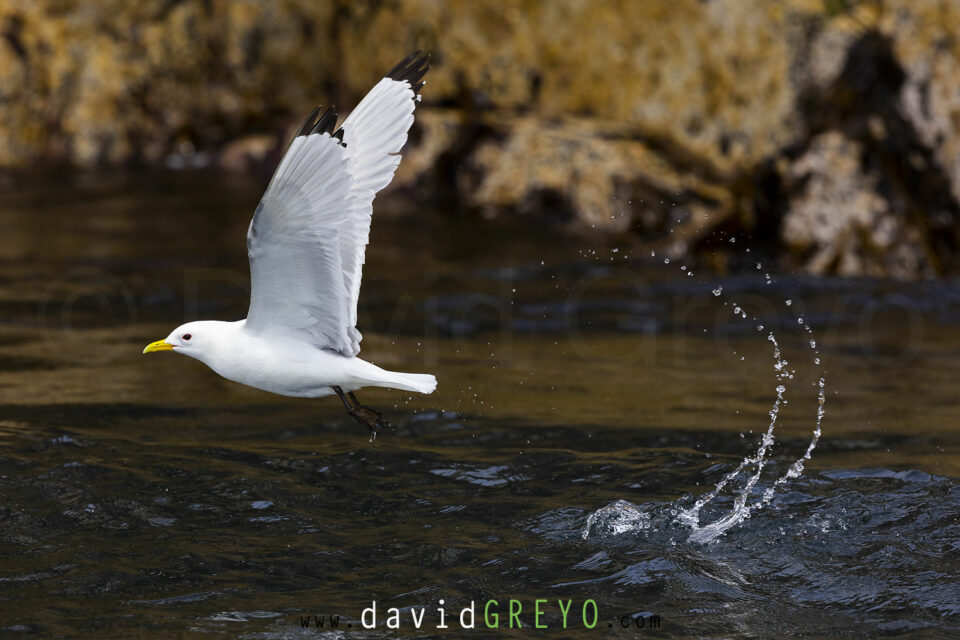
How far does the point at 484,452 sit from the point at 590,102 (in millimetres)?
6953

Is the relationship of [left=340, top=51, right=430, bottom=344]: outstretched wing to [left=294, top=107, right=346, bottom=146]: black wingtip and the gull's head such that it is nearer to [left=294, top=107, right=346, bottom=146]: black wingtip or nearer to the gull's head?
[left=294, top=107, right=346, bottom=146]: black wingtip

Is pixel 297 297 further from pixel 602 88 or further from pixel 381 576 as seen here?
pixel 602 88

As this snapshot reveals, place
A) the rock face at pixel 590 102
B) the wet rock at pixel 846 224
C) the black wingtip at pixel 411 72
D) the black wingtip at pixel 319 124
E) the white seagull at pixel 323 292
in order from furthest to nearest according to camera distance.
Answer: the rock face at pixel 590 102
the wet rock at pixel 846 224
the black wingtip at pixel 411 72
the white seagull at pixel 323 292
the black wingtip at pixel 319 124

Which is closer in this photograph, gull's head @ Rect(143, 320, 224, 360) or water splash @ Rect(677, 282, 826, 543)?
gull's head @ Rect(143, 320, 224, 360)

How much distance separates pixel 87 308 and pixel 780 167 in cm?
623

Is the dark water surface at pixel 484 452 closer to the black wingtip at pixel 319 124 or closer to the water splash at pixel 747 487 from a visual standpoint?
the water splash at pixel 747 487

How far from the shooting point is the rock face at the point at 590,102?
35.3 ft

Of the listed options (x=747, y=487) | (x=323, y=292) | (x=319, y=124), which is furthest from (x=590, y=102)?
(x=319, y=124)

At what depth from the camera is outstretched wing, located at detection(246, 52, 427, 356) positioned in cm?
497

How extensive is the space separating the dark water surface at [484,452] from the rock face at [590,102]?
2.34 ft

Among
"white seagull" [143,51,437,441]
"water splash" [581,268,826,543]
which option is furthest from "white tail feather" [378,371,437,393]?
"water splash" [581,268,826,543]

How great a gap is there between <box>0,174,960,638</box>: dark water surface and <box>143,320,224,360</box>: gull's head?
2.64ft

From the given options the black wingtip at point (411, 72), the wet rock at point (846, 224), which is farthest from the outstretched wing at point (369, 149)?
the wet rock at point (846, 224)

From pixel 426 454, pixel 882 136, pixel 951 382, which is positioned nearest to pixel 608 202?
pixel 882 136
